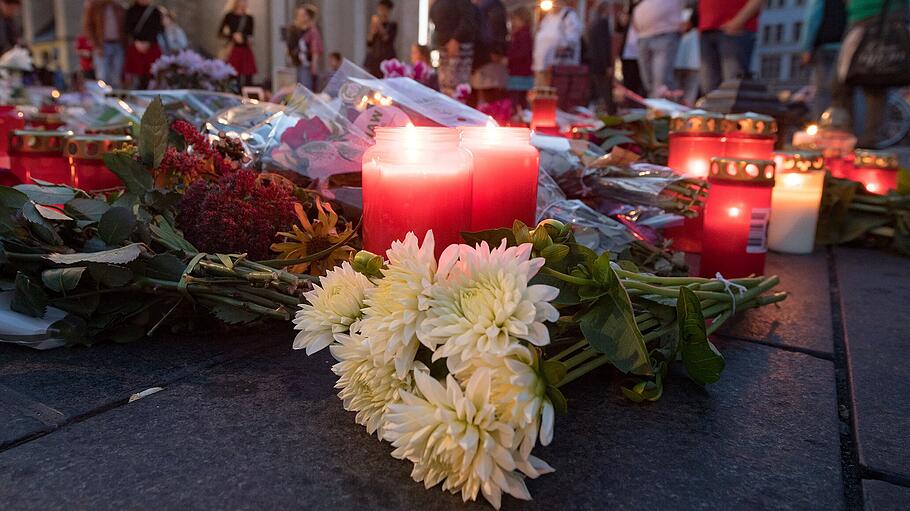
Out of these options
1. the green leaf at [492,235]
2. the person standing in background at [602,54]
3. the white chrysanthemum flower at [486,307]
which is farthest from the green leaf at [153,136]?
the person standing in background at [602,54]

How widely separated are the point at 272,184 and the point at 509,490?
3.57ft

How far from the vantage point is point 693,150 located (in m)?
2.74

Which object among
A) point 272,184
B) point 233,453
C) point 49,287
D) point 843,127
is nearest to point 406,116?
point 272,184

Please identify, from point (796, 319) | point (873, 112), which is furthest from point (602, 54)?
point (796, 319)

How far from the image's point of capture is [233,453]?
1.03m

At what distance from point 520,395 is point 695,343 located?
0.52 metres

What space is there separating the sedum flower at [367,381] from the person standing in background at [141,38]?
25.2 feet

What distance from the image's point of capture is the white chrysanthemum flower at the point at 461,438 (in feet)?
2.64

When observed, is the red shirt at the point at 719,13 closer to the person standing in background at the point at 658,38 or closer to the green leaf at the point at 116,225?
the person standing in background at the point at 658,38

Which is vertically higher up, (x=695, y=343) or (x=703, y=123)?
(x=703, y=123)

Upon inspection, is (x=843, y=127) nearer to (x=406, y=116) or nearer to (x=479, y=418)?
(x=406, y=116)

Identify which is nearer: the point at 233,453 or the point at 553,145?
the point at 233,453

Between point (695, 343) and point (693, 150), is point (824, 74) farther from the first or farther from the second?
point (695, 343)

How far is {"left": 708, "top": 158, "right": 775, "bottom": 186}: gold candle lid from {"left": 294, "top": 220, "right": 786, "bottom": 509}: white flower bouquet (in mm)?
1027
